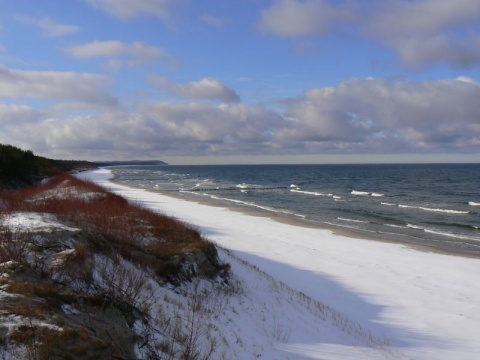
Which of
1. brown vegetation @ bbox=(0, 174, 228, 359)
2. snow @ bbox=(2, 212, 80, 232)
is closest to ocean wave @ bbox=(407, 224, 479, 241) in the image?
brown vegetation @ bbox=(0, 174, 228, 359)

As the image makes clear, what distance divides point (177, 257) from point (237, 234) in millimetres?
13768

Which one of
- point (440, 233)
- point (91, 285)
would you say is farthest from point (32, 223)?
point (440, 233)

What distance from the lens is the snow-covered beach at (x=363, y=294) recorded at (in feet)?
28.6

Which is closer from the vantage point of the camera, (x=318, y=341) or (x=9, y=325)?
(x=9, y=325)

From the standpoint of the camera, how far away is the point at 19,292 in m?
5.75

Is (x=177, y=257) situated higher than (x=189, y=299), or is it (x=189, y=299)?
(x=177, y=257)

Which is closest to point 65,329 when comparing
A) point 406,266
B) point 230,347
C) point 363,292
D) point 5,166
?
point 230,347

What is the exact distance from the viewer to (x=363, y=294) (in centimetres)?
1363

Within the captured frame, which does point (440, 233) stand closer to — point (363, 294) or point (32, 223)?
point (363, 294)

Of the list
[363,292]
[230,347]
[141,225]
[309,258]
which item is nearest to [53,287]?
[230,347]

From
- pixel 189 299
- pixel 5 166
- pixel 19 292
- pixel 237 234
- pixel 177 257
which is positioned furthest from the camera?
pixel 5 166

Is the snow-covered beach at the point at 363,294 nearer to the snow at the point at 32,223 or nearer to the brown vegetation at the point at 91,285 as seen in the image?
the brown vegetation at the point at 91,285

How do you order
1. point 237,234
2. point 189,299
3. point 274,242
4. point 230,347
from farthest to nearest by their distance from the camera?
point 237,234 < point 274,242 < point 189,299 < point 230,347

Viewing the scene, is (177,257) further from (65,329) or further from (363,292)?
(363,292)
